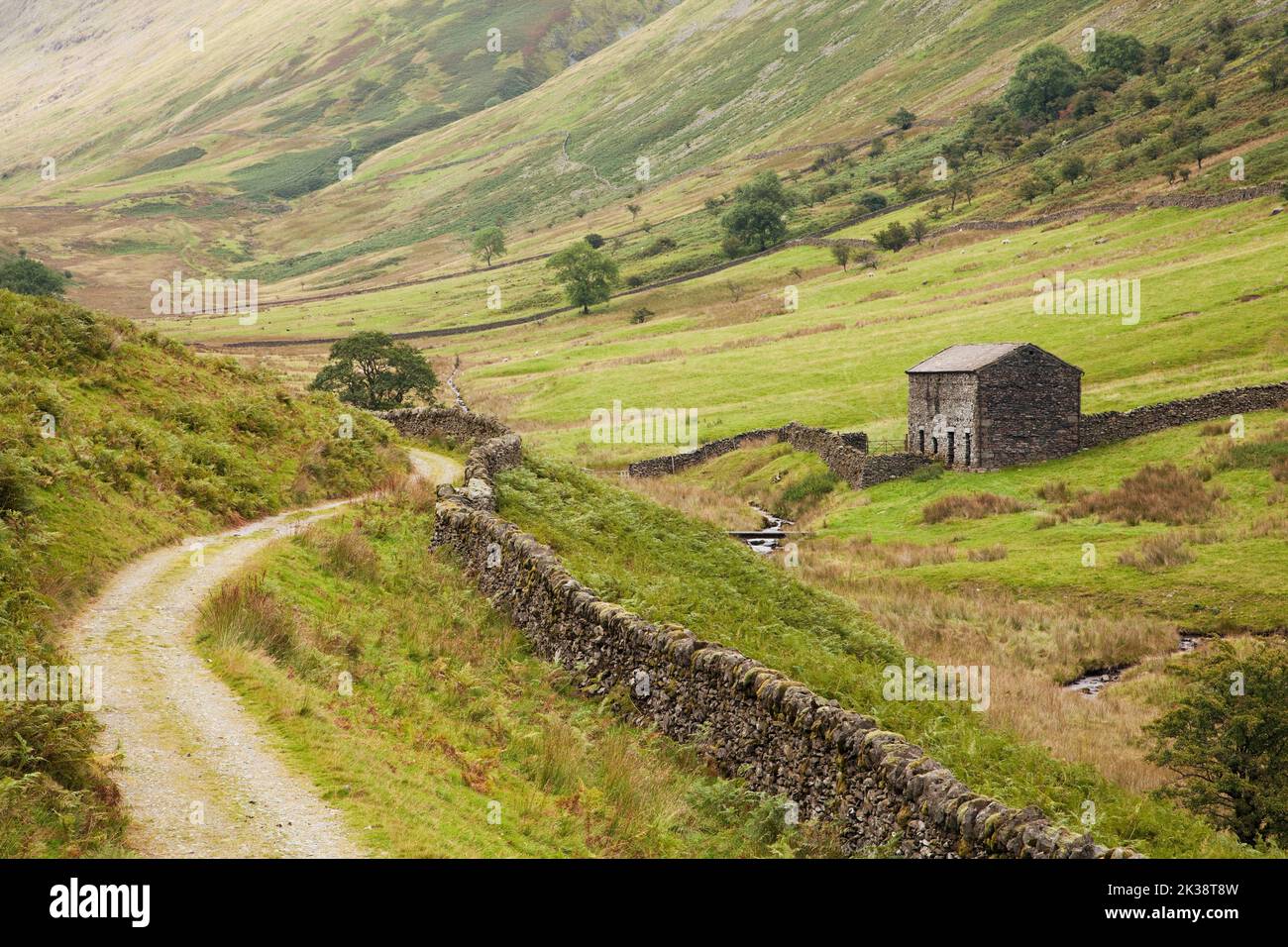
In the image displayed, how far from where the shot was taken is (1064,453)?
5775 cm

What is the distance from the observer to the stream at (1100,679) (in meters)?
28.4

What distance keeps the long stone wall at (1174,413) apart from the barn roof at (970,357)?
10.7 ft

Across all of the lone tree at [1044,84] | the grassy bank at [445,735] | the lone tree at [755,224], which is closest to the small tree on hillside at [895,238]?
the lone tree at [755,224]

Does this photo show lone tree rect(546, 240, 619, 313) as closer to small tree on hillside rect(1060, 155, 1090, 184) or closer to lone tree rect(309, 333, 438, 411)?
small tree on hillside rect(1060, 155, 1090, 184)

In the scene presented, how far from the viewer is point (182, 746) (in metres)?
10.7

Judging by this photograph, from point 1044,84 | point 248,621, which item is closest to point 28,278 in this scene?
point 248,621

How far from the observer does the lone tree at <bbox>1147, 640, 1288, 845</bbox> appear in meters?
17.9

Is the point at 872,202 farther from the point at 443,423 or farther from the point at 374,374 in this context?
the point at 443,423

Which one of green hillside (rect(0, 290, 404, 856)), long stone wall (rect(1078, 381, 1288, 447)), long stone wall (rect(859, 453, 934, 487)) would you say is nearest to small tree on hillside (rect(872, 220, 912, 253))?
long stone wall (rect(1078, 381, 1288, 447))

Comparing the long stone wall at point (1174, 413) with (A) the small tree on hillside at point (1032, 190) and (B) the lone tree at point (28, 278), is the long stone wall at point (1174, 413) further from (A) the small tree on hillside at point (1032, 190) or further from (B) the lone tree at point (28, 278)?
(B) the lone tree at point (28, 278)

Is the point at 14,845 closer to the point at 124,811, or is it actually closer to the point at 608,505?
the point at 124,811

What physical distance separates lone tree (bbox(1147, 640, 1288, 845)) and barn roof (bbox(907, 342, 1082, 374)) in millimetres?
37286
